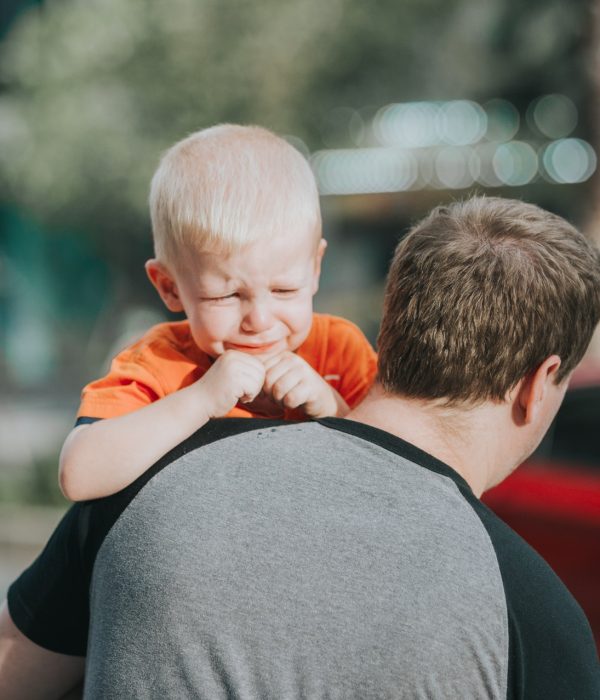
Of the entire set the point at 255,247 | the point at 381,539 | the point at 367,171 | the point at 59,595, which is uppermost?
the point at 255,247

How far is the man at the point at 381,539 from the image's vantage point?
54.9 inches

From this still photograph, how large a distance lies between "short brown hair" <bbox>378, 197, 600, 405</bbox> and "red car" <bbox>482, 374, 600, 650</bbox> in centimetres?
270

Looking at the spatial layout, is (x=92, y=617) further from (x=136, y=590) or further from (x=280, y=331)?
(x=280, y=331)

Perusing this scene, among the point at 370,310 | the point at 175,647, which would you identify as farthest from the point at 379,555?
the point at 370,310

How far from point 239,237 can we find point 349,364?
0.46 metres

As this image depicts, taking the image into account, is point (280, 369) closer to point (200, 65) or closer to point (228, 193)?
point (228, 193)

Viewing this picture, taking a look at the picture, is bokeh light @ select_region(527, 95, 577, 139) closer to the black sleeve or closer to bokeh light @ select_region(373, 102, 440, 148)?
bokeh light @ select_region(373, 102, 440, 148)

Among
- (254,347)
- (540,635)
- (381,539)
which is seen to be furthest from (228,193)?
(540,635)

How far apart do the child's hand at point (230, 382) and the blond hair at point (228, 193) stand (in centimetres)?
22

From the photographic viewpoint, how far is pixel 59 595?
174 cm

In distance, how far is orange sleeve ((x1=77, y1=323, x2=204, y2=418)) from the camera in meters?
1.87

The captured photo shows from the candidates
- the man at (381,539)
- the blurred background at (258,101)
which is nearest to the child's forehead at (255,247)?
the man at (381,539)

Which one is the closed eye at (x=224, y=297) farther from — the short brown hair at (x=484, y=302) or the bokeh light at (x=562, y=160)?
the bokeh light at (x=562, y=160)

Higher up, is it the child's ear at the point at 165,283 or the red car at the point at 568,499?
the child's ear at the point at 165,283
